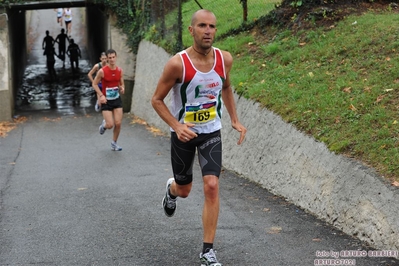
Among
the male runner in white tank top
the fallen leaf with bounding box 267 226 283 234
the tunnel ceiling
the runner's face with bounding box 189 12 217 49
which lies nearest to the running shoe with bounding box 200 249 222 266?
the male runner in white tank top

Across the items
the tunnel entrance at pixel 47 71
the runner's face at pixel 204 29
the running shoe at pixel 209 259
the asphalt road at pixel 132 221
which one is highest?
the runner's face at pixel 204 29

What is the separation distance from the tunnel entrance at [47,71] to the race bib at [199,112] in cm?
1605

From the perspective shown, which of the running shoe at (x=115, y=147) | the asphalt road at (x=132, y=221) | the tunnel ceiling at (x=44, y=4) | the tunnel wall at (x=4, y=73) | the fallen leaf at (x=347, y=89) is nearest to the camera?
the asphalt road at (x=132, y=221)

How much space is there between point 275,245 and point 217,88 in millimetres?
1671

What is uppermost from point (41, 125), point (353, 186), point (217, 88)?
point (217, 88)

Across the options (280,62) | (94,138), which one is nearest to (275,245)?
(280,62)

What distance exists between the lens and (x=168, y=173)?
1077 cm

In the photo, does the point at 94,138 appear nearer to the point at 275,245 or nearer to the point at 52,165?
the point at 52,165

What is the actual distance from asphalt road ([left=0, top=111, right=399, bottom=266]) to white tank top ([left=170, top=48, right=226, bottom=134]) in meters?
1.24


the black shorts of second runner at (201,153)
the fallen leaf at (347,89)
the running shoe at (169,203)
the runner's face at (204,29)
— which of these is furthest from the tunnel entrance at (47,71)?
the runner's face at (204,29)

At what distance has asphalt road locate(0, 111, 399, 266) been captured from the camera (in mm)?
6316

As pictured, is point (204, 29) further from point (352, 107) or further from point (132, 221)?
point (352, 107)

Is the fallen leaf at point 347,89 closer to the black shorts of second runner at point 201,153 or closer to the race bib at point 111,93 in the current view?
the black shorts of second runner at point 201,153

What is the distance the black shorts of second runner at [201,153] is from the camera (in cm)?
609
